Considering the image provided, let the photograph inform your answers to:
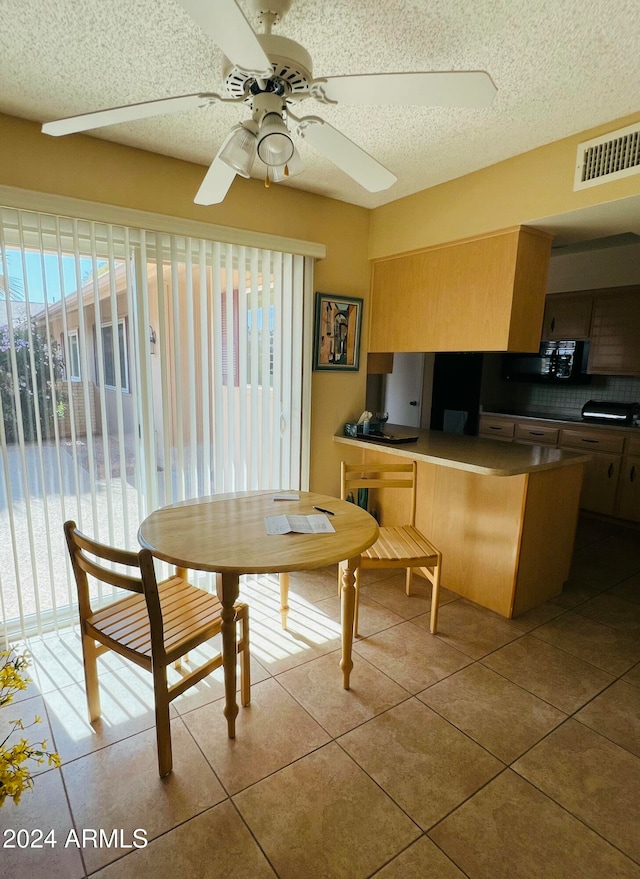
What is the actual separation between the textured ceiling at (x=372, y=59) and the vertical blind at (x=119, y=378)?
0.55m

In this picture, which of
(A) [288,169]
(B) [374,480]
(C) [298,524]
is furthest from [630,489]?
(A) [288,169]

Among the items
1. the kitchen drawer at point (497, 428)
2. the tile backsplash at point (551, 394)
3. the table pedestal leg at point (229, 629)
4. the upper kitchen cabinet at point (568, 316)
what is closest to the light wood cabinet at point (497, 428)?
the kitchen drawer at point (497, 428)

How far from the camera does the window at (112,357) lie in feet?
7.59

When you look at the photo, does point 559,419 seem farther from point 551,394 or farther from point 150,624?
point 150,624

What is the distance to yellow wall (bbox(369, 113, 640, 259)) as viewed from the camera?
2094mm

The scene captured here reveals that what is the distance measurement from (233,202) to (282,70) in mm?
1491

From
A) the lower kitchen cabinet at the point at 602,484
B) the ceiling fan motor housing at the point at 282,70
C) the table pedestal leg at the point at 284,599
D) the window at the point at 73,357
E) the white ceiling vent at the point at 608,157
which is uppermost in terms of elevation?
the white ceiling vent at the point at 608,157

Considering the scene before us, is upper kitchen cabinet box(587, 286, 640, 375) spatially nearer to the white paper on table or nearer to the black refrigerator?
the black refrigerator

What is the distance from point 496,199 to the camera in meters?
2.45

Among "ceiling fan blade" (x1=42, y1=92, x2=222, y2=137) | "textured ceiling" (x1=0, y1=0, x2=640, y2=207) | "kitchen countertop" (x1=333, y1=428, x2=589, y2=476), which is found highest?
"textured ceiling" (x1=0, y1=0, x2=640, y2=207)

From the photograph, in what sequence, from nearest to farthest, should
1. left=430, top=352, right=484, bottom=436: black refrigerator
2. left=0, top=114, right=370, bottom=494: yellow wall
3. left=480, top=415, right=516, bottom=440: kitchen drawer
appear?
left=0, top=114, right=370, bottom=494: yellow wall < left=480, top=415, right=516, bottom=440: kitchen drawer < left=430, top=352, right=484, bottom=436: black refrigerator

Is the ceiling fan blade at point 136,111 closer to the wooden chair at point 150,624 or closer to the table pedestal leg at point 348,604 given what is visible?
the wooden chair at point 150,624

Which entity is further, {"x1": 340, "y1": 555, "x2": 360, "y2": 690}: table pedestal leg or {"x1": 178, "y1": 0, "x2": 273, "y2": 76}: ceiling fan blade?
{"x1": 340, "y1": 555, "x2": 360, "y2": 690}: table pedestal leg

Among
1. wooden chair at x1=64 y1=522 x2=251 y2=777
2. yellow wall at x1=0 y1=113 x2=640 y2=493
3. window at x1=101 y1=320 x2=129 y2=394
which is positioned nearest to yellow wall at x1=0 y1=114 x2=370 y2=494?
yellow wall at x1=0 y1=113 x2=640 y2=493
